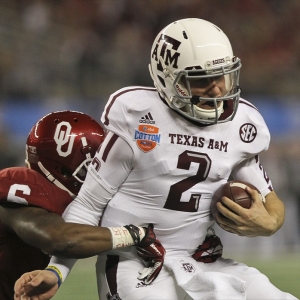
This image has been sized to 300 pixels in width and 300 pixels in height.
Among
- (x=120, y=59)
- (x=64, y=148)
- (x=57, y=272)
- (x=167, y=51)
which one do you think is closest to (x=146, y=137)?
(x=167, y=51)

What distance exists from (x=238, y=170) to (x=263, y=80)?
5.72m

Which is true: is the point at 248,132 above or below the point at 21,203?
above

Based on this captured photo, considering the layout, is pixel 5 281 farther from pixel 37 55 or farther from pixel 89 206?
pixel 37 55

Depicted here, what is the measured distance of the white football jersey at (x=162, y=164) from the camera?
243 centimetres

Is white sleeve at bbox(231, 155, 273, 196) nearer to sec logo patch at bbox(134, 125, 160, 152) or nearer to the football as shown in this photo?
the football

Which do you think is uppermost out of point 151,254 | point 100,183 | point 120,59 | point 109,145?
point 109,145

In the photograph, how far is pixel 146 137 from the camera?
7.94 feet

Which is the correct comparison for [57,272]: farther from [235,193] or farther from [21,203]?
[235,193]

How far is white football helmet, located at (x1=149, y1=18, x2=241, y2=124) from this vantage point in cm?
245

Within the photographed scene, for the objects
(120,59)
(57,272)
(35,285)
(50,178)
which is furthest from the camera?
(120,59)

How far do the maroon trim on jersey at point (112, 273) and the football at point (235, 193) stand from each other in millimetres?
428

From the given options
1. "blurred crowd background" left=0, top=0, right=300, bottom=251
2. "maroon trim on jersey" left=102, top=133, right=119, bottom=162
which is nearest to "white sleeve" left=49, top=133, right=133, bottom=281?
"maroon trim on jersey" left=102, top=133, right=119, bottom=162

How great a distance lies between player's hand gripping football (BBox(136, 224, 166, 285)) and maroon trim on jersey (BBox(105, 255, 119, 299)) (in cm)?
10

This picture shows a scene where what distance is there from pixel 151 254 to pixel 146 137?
433mm
